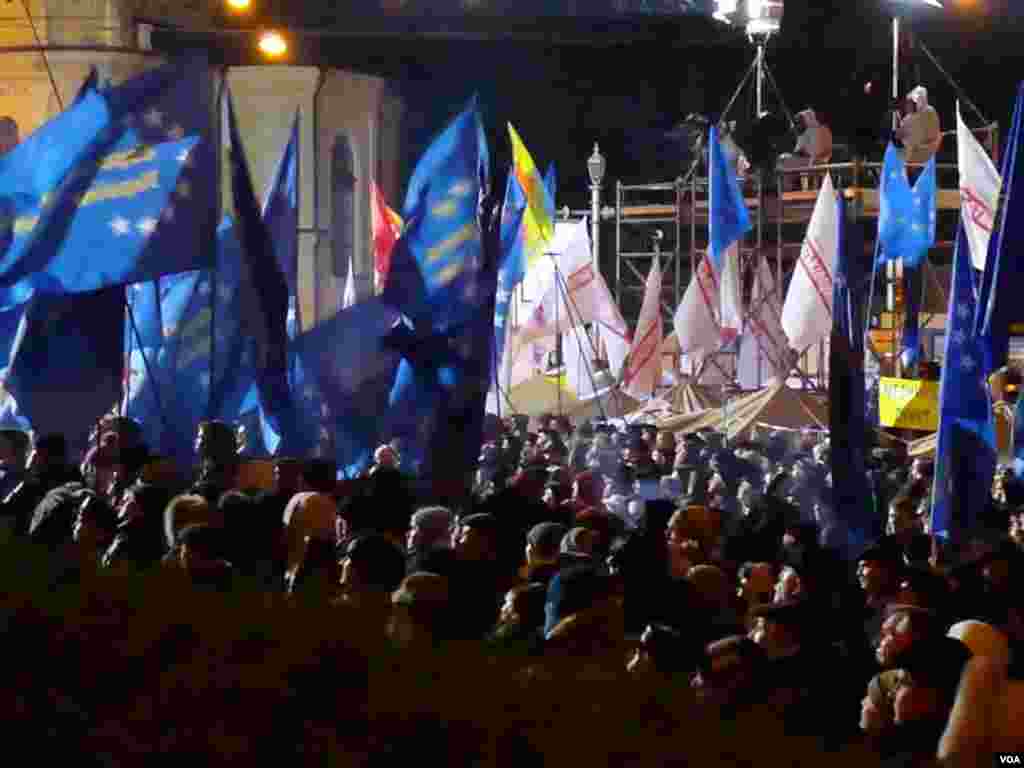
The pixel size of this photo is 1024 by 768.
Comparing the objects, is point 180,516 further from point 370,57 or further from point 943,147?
point 370,57

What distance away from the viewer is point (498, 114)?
46531mm

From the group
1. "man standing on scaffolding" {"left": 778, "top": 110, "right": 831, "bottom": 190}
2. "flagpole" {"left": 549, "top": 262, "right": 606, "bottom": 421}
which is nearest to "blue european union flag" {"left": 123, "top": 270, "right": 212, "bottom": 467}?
"flagpole" {"left": 549, "top": 262, "right": 606, "bottom": 421}

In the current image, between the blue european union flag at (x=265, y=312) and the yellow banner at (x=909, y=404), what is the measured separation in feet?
22.2

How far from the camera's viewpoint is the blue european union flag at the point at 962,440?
33.8 feet

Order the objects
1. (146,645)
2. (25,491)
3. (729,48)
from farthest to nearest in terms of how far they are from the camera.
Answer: (729,48), (25,491), (146,645)

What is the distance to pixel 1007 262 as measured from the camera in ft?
34.4

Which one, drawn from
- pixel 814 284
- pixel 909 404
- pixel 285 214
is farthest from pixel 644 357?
pixel 285 214

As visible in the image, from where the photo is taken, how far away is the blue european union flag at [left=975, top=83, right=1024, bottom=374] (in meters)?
10.5

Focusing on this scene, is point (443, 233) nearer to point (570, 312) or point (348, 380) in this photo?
point (348, 380)

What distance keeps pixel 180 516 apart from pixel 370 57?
39334mm

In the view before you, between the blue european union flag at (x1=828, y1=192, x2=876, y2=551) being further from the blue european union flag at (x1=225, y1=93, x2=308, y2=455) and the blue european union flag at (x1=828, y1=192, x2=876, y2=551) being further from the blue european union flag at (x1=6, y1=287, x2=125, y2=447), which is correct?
the blue european union flag at (x1=6, y1=287, x2=125, y2=447)

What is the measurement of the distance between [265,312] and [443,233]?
4.39 ft

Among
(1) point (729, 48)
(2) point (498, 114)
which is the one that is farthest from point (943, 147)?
(2) point (498, 114)

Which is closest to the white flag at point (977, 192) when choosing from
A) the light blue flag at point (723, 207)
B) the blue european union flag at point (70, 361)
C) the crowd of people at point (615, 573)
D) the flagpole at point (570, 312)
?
the crowd of people at point (615, 573)
